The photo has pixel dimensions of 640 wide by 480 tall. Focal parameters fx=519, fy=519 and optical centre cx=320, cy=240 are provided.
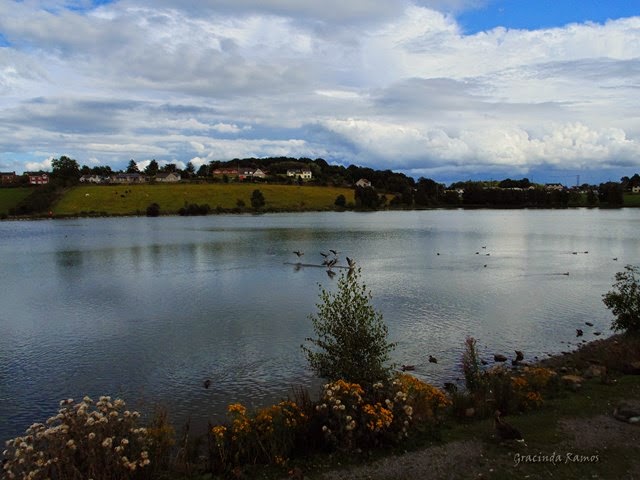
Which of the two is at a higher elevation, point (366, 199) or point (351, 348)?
point (366, 199)

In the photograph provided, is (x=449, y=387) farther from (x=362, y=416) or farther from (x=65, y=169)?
(x=65, y=169)

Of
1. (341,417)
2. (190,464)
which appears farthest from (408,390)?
(190,464)

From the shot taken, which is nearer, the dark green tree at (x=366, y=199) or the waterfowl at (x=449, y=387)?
the waterfowl at (x=449, y=387)

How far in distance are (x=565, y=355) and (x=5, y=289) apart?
4209cm

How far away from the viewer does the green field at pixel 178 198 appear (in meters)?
152

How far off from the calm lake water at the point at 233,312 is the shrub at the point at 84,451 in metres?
6.91

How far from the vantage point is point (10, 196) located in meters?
162

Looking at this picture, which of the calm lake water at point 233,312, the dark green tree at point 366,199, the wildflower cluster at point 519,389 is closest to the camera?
the wildflower cluster at point 519,389

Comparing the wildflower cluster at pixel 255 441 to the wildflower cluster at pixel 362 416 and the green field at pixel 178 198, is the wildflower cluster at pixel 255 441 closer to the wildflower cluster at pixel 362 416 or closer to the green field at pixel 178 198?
the wildflower cluster at pixel 362 416

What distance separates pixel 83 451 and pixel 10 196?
7059 inches

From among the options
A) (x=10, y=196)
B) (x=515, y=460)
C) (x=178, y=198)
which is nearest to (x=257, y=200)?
(x=178, y=198)

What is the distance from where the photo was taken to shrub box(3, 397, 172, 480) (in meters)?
8.73

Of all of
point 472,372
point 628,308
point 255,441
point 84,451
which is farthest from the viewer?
point 628,308

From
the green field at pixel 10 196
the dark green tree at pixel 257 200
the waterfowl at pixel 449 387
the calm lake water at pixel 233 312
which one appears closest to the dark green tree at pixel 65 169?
the green field at pixel 10 196
